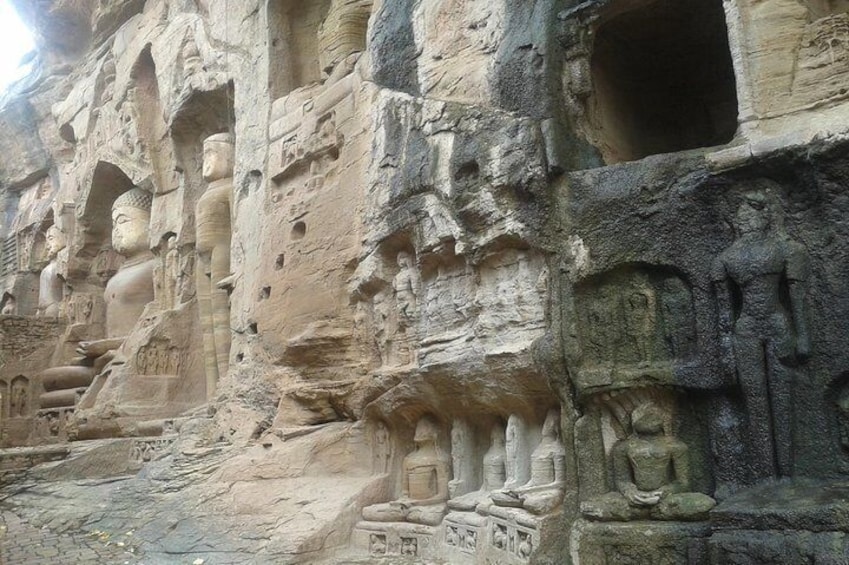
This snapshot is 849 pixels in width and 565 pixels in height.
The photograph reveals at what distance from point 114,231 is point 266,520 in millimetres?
9163

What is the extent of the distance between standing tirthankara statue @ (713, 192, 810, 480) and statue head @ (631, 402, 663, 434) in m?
0.55

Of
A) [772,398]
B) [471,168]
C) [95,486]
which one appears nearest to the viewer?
[772,398]

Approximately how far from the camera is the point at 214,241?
36.9 ft

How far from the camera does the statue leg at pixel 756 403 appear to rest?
14.0 ft

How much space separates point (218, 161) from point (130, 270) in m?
4.08

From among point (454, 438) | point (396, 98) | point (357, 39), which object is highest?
point (357, 39)

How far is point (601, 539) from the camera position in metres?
4.56

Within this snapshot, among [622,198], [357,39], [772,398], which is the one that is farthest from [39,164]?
[772,398]

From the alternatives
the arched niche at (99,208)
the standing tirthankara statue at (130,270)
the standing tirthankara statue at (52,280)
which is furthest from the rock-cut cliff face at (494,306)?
the standing tirthankara statue at (52,280)

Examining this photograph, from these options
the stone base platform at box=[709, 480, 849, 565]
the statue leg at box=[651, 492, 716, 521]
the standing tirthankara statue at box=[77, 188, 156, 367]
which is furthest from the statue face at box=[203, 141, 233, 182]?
the stone base platform at box=[709, 480, 849, 565]

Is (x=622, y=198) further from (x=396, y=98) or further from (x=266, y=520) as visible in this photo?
(x=266, y=520)

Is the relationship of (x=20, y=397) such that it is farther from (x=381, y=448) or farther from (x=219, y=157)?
(x=381, y=448)

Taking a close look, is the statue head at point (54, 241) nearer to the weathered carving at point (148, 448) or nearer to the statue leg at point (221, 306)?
the statue leg at point (221, 306)

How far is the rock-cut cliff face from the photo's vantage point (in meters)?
4.38
